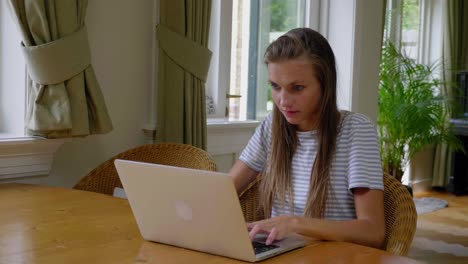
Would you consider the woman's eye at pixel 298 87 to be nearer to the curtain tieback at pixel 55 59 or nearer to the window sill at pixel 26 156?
the curtain tieback at pixel 55 59

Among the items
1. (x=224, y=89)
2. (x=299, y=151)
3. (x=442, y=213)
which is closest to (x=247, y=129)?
(x=224, y=89)

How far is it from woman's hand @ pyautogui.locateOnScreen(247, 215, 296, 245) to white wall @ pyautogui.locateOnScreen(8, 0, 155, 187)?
1.37 metres

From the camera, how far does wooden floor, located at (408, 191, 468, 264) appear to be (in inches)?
167

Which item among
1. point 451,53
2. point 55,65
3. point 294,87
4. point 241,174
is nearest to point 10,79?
point 55,65

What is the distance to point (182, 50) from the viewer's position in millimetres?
3029

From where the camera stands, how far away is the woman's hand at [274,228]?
151 cm

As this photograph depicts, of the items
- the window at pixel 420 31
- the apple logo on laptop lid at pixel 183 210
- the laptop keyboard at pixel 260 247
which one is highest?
the window at pixel 420 31

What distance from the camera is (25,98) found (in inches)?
103

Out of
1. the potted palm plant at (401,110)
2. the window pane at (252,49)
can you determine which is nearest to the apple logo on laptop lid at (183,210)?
the window pane at (252,49)

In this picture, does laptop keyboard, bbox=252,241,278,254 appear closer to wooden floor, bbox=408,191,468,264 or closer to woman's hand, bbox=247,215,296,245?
woman's hand, bbox=247,215,296,245

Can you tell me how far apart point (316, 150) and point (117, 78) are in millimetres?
1283

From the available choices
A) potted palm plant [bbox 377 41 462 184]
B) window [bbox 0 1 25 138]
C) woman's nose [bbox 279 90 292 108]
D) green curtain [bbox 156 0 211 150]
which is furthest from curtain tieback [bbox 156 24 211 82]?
potted palm plant [bbox 377 41 462 184]

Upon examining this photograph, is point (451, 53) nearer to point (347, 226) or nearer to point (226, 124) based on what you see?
point (226, 124)

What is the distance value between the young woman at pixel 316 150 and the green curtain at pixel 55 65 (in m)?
0.87
